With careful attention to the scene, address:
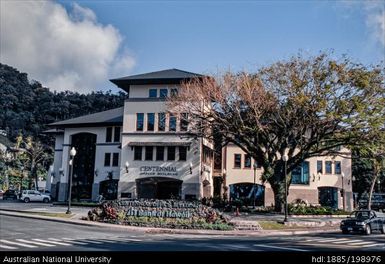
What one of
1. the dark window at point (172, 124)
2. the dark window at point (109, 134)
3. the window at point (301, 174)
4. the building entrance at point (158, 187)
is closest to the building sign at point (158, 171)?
the building entrance at point (158, 187)

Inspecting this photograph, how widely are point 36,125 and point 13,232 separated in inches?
3173

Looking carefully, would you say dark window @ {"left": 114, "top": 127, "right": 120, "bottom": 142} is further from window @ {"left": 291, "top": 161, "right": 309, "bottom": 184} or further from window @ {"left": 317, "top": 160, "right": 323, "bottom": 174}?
window @ {"left": 317, "top": 160, "right": 323, "bottom": 174}

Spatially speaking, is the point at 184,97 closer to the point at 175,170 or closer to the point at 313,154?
the point at 175,170

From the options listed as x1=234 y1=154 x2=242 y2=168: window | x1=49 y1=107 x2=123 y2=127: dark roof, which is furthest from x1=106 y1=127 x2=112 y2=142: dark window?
x1=234 y1=154 x2=242 y2=168: window

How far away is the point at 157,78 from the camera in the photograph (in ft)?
139

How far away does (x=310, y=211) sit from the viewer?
33812 mm

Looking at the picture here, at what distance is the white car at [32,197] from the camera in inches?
1924

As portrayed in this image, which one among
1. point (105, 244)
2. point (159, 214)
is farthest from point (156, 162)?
point (105, 244)

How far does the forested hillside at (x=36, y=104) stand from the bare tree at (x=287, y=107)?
212 feet

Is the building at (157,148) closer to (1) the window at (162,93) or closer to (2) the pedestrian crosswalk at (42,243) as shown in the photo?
(1) the window at (162,93)

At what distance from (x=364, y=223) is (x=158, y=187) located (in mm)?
24209

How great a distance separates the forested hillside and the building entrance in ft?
178
